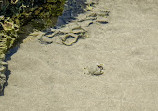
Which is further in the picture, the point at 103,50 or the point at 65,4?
the point at 65,4

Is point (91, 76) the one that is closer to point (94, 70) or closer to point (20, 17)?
point (94, 70)

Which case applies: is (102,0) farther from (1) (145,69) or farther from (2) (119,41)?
(1) (145,69)

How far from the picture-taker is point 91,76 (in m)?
3.14

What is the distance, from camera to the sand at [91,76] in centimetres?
270

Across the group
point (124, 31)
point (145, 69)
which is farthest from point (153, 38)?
point (145, 69)

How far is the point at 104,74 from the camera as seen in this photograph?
3180mm

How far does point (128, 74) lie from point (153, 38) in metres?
1.09

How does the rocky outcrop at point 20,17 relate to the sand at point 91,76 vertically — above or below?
above

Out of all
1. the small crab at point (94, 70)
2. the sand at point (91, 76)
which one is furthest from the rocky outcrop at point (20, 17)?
the small crab at point (94, 70)

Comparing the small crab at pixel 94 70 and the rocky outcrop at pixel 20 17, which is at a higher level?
the rocky outcrop at pixel 20 17

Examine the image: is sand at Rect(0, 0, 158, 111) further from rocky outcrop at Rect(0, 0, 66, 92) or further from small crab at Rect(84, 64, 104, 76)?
rocky outcrop at Rect(0, 0, 66, 92)

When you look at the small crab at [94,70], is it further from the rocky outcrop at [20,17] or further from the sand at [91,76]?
the rocky outcrop at [20,17]

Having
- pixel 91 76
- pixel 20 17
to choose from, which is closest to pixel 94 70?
pixel 91 76

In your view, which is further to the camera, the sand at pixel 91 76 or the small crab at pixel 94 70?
the small crab at pixel 94 70
